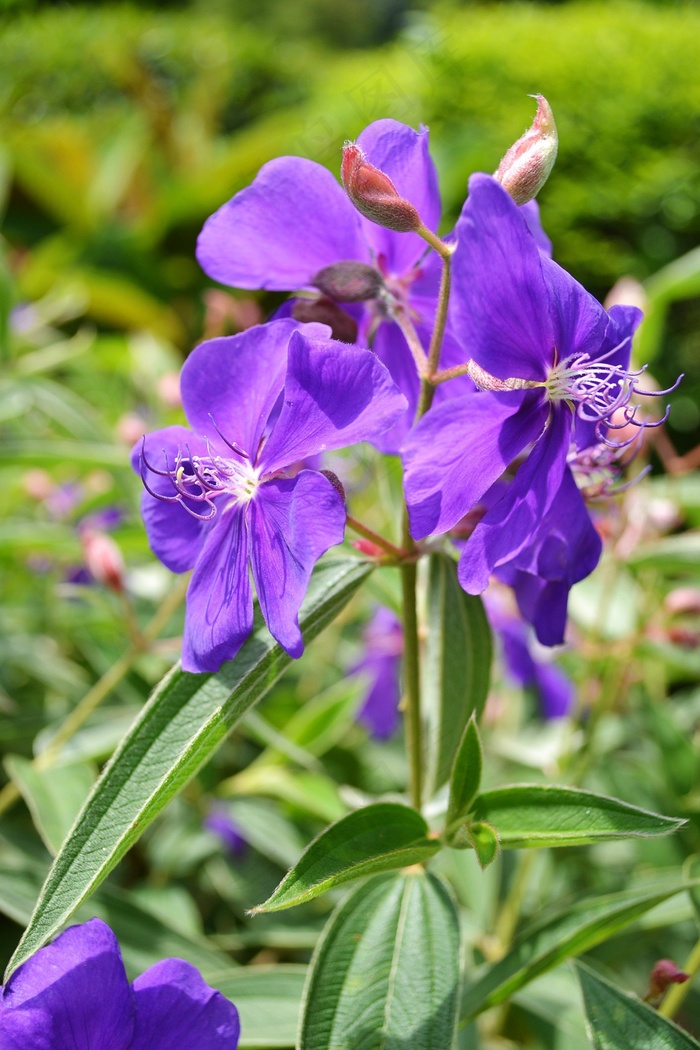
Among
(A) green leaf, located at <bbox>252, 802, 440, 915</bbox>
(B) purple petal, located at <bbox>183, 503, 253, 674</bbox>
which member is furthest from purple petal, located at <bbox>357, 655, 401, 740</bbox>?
(B) purple petal, located at <bbox>183, 503, 253, 674</bbox>

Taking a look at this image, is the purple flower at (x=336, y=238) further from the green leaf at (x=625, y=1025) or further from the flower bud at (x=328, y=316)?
the green leaf at (x=625, y=1025)

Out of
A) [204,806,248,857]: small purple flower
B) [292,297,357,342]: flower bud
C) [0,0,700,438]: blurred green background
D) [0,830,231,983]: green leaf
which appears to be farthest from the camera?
[0,0,700,438]: blurred green background

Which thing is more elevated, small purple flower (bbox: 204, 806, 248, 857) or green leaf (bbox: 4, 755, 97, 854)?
green leaf (bbox: 4, 755, 97, 854)

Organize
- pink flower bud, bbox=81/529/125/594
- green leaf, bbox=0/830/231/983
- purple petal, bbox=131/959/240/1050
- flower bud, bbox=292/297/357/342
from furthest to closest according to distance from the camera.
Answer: pink flower bud, bbox=81/529/125/594 → green leaf, bbox=0/830/231/983 → flower bud, bbox=292/297/357/342 → purple petal, bbox=131/959/240/1050

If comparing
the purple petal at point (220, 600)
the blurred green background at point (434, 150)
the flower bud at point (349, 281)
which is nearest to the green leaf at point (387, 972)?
the purple petal at point (220, 600)

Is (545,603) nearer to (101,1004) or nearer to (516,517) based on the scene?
(516,517)

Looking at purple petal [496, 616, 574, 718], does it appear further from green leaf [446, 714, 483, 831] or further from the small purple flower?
green leaf [446, 714, 483, 831]
